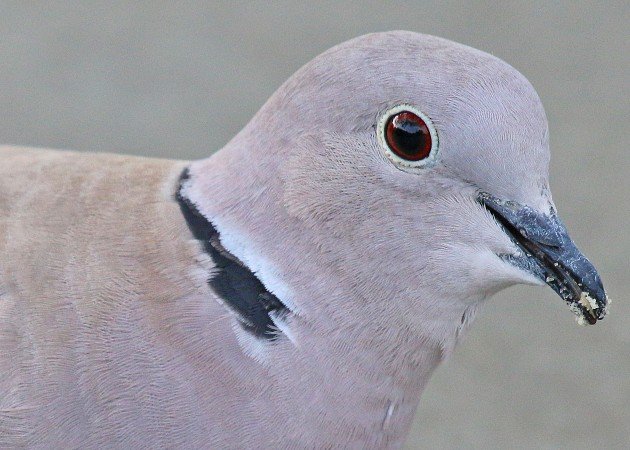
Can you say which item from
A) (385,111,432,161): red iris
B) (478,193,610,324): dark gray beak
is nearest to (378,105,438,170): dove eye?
(385,111,432,161): red iris

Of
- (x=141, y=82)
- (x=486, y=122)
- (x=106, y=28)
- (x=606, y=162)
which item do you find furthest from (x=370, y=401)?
(x=106, y=28)

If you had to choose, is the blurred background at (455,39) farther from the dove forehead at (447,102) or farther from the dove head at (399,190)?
the dove forehead at (447,102)

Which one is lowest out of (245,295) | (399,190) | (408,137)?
(245,295)

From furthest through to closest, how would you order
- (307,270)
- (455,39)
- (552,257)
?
1. (455,39)
2. (307,270)
3. (552,257)

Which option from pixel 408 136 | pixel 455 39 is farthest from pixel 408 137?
pixel 455 39

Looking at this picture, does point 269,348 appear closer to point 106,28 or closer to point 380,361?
point 380,361

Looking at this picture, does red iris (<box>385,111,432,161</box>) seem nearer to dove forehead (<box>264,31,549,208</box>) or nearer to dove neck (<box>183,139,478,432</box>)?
dove forehead (<box>264,31,549,208</box>)

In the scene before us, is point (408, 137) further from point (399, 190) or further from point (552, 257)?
point (552, 257)
